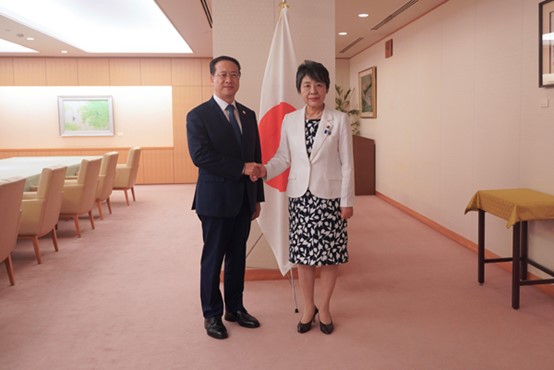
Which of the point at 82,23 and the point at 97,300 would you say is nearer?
the point at 97,300

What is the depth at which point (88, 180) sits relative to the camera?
22.3 feet

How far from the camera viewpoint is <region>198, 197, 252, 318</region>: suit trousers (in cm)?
341

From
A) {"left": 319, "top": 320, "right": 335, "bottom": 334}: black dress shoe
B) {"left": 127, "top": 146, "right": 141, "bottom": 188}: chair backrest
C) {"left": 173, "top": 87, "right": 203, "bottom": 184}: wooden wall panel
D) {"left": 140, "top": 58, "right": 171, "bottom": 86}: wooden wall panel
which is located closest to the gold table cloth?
{"left": 319, "top": 320, "right": 335, "bottom": 334}: black dress shoe

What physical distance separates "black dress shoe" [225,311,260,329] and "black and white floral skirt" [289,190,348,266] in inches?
21.6

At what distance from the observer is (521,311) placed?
12.7 feet

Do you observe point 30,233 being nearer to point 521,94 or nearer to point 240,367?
point 240,367

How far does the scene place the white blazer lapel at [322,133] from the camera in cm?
336

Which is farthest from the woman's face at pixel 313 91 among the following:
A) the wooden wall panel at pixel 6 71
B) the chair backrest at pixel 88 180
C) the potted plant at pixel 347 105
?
the wooden wall panel at pixel 6 71

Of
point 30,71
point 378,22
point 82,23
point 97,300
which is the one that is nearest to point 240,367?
point 97,300

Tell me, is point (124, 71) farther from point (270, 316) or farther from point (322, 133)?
point (322, 133)

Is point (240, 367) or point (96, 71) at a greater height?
point (96, 71)

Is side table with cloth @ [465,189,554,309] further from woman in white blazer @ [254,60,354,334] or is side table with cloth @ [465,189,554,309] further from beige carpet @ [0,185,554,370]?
woman in white blazer @ [254,60,354,334]

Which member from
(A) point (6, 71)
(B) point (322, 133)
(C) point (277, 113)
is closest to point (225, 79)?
(B) point (322, 133)

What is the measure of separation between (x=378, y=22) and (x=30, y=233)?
573 cm
